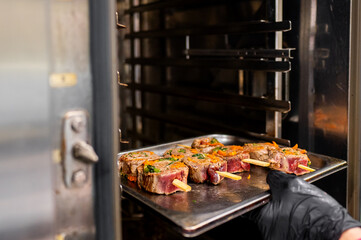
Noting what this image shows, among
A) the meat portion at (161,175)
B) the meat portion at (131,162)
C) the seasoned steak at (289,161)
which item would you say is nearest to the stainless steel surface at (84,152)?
the meat portion at (161,175)

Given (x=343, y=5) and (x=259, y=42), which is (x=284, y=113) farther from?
(x=343, y=5)

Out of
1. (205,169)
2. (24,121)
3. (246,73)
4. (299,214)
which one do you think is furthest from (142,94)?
(24,121)

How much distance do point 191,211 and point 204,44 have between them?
7.45ft

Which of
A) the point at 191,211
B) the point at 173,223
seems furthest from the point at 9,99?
the point at 191,211

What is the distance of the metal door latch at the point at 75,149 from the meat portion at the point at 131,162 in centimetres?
101

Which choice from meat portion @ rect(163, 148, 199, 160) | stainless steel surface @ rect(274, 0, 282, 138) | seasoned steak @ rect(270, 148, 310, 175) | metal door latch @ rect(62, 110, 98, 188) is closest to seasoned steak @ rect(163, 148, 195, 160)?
meat portion @ rect(163, 148, 199, 160)

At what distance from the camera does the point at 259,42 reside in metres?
2.83

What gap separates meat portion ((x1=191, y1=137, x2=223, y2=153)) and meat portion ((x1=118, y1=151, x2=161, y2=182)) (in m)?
0.40

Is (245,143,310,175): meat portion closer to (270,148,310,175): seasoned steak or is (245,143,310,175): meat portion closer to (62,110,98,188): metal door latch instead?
(270,148,310,175): seasoned steak

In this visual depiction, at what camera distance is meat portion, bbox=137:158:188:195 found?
1915 millimetres

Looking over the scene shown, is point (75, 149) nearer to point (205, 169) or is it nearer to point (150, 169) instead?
point (150, 169)

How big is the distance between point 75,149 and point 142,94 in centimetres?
307

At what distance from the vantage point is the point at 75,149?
1.08m

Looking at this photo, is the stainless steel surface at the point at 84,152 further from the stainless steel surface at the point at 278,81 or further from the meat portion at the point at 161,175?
the stainless steel surface at the point at 278,81
